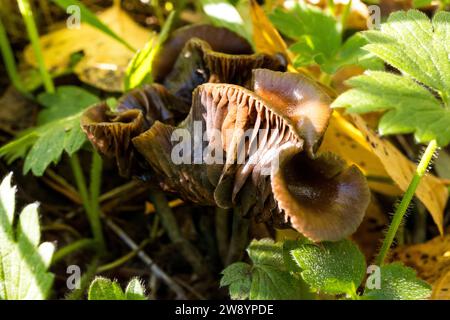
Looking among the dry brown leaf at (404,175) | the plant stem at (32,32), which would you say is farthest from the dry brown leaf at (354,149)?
→ the plant stem at (32,32)

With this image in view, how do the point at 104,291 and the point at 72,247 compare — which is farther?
the point at 72,247

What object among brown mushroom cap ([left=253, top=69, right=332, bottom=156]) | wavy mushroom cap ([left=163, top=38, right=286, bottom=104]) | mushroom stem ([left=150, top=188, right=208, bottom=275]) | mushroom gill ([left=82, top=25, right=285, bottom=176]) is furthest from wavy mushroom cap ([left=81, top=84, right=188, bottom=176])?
brown mushroom cap ([left=253, top=69, right=332, bottom=156])

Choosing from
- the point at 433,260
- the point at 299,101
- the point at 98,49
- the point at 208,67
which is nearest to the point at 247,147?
the point at 299,101

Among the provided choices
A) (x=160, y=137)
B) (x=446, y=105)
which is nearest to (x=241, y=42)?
(x=160, y=137)

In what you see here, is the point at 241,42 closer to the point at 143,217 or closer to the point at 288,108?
the point at 288,108

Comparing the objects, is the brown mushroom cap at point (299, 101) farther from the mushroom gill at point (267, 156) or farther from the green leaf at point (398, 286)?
the green leaf at point (398, 286)

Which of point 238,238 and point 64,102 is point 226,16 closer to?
point 64,102

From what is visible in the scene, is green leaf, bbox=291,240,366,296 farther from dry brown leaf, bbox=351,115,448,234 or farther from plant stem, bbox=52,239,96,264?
plant stem, bbox=52,239,96,264
